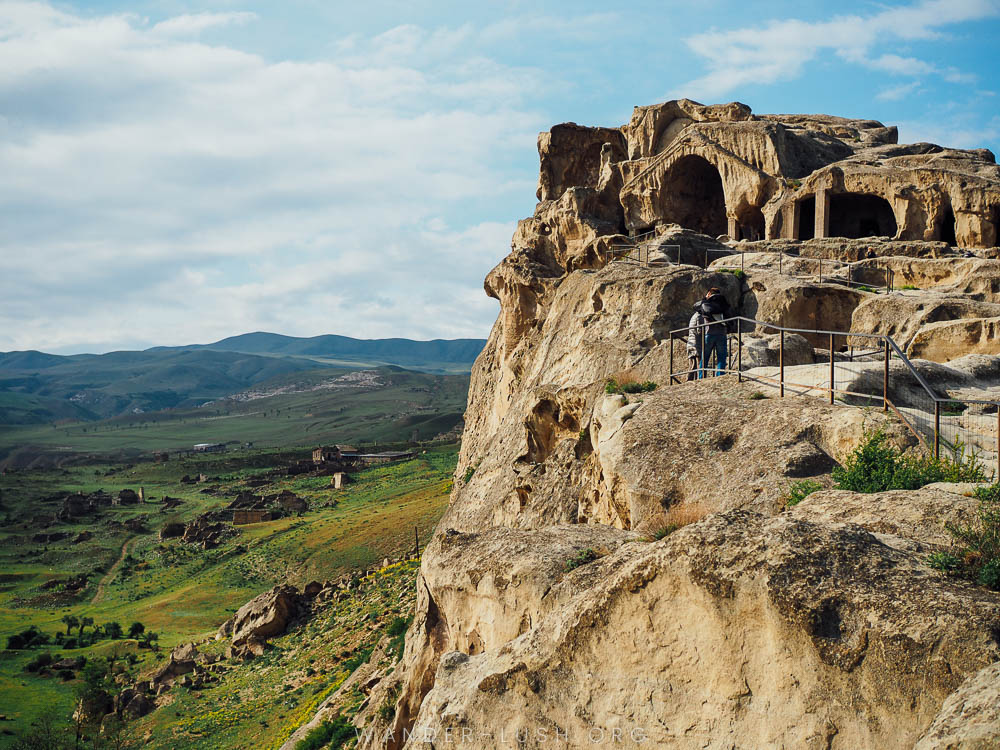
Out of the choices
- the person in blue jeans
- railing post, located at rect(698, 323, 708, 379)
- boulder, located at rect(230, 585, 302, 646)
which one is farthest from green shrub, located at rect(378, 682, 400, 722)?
boulder, located at rect(230, 585, 302, 646)

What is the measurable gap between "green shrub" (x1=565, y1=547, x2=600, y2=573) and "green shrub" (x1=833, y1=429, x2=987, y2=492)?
312cm

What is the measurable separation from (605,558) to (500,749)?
253 centimetres

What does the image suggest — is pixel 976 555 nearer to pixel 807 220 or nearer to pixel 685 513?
pixel 685 513

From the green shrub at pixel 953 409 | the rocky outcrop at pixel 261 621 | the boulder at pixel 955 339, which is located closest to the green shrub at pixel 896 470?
the green shrub at pixel 953 409

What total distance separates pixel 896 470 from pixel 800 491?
109 centimetres

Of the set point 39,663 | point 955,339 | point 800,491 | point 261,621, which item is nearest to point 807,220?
point 955,339

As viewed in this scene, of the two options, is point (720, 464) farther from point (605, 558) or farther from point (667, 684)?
point (667, 684)

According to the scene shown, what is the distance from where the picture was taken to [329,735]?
20.2m

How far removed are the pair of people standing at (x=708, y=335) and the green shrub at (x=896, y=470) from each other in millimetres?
5023

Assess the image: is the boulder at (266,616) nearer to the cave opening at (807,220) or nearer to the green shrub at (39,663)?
the green shrub at (39,663)

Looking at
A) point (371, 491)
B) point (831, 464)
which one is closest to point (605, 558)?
point (831, 464)

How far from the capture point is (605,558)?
8.94m

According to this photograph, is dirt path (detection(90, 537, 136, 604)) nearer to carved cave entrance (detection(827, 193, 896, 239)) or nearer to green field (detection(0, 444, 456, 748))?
green field (detection(0, 444, 456, 748))

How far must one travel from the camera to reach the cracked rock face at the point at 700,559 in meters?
5.83
